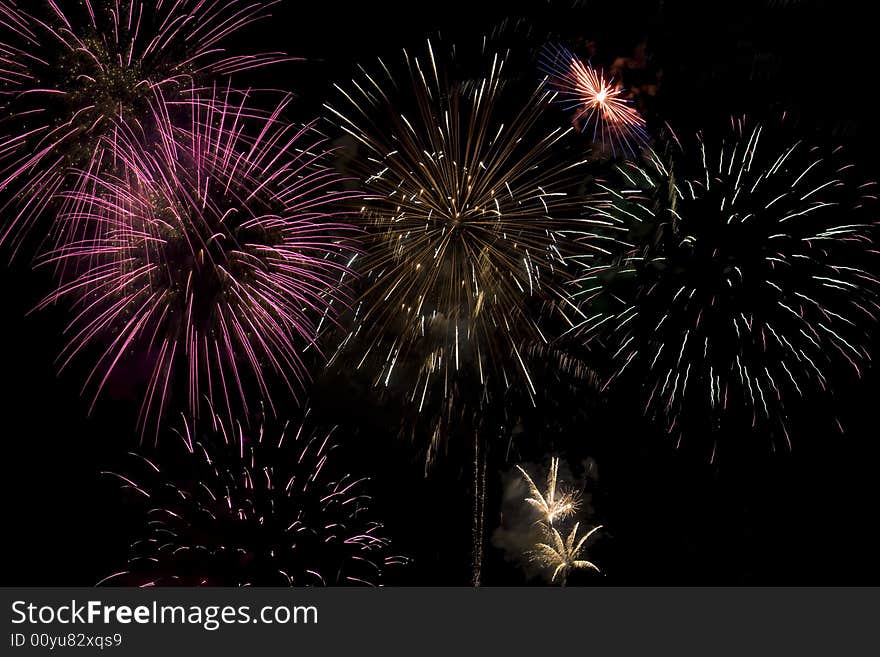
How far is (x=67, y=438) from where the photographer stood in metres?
19.2

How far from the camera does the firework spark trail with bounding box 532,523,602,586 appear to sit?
36406 mm

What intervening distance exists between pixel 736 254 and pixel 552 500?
771 inches

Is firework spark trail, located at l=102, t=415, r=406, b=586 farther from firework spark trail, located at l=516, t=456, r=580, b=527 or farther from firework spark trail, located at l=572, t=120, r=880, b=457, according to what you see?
firework spark trail, located at l=516, t=456, r=580, b=527

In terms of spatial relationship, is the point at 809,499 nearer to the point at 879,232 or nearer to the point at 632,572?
the point at 632,572

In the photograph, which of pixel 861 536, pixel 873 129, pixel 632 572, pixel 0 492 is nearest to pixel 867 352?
pixel 873 129

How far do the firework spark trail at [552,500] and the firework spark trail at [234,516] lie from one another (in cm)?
1337

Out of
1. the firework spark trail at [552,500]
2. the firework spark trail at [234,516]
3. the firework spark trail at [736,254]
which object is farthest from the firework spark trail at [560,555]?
the firework spark trail at [736,254]

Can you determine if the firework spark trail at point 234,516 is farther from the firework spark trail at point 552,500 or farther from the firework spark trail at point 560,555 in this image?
the firework spark trail at point 560,555

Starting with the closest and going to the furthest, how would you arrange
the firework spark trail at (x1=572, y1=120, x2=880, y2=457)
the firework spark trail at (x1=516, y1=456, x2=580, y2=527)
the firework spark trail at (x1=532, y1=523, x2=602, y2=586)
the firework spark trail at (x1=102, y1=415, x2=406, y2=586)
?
the firework spark trail at (x1=572, y1=120, x2=880, y2=457), the firework spark trail at (x1=102, y1=415, x2=406, y2=586), the firework spark trail at (x1=516, y1=456, x2=580, y2=527), the firework spark trail at (x1=532, y1=523, x2=602, y2=586)

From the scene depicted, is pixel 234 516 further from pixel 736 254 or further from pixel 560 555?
pixel 560 555

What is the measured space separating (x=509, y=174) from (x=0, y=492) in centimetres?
1373

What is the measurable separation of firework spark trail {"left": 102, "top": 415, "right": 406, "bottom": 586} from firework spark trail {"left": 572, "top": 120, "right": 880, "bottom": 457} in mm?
8972

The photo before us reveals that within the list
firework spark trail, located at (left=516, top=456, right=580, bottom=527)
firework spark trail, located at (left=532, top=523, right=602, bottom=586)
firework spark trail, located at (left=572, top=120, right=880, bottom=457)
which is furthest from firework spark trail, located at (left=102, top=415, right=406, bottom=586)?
firework spark trail, located at (left=532, top=523, right=602, bottom=586)

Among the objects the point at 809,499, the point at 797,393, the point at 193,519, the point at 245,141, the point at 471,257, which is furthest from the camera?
the point at 809,499
